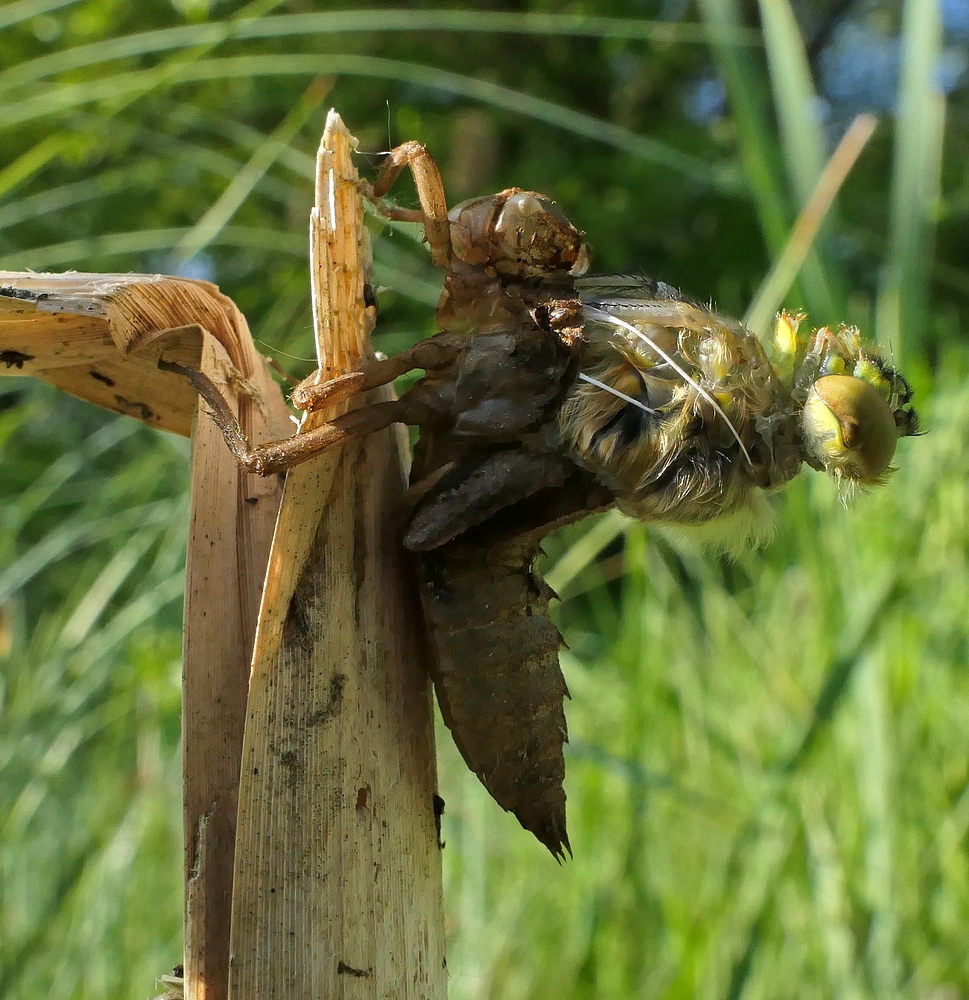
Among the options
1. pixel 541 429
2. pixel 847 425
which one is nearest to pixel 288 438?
pixel 541 429

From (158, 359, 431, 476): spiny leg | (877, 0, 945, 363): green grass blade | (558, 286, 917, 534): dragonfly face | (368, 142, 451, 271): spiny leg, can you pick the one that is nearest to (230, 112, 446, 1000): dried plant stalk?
(158, 359, 431, 476): spiny leg

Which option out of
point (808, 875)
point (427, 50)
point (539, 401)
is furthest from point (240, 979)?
point (427, 50)

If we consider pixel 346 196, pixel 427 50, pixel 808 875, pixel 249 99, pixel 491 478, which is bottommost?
pixel 808 875

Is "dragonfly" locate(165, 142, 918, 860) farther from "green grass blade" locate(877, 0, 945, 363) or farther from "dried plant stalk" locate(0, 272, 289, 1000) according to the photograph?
"green grass blade" locate(877, 0, 945, 363)

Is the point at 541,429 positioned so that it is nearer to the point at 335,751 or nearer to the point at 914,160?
the point at 335,751

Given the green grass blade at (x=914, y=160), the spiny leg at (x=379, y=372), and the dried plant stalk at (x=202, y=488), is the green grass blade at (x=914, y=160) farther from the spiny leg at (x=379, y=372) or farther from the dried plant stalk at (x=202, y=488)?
the dried plant stalk at (x=202, y=488)

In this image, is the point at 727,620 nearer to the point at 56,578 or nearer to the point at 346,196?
the point at 346,196
